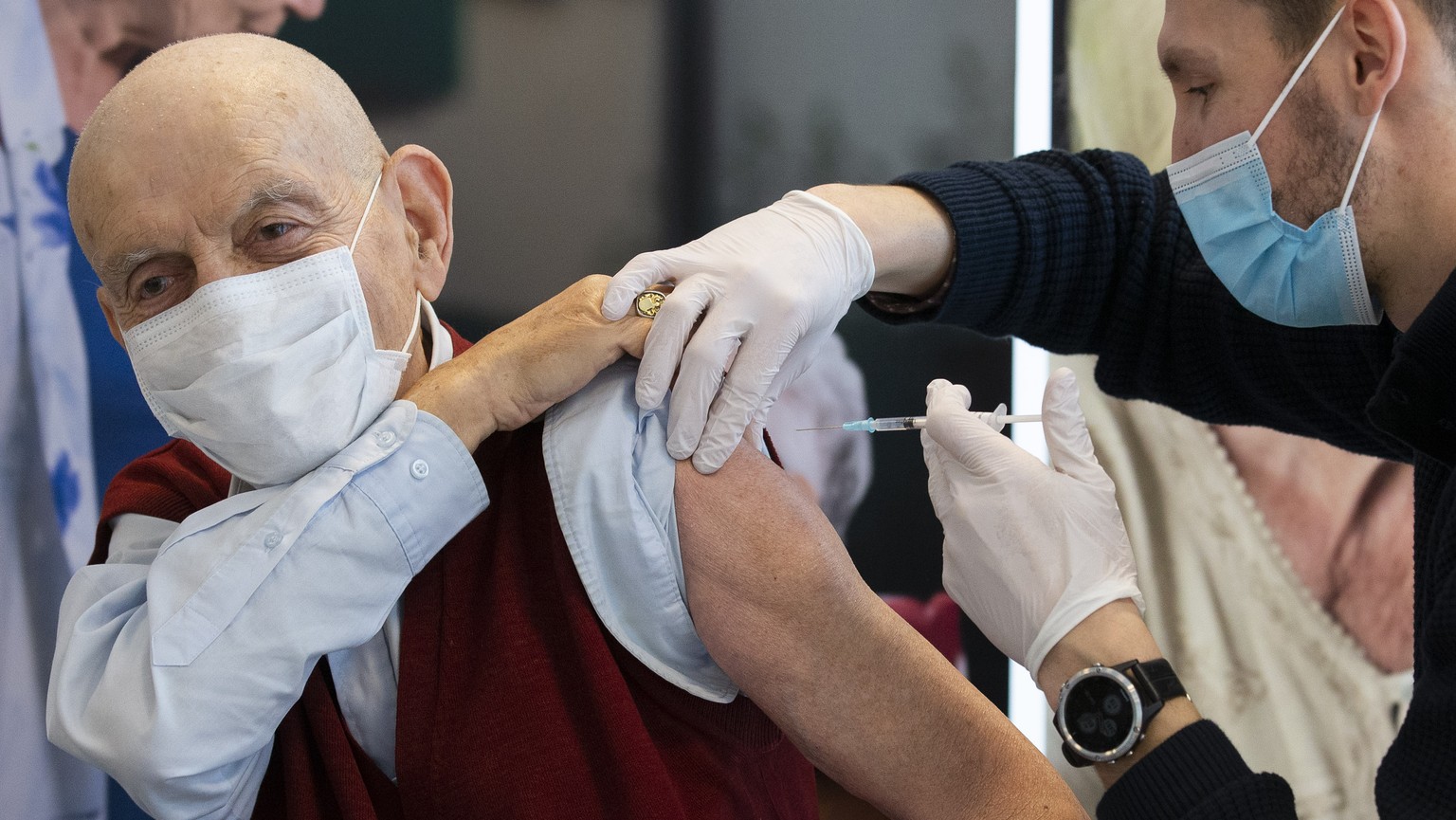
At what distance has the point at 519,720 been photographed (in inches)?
51.5

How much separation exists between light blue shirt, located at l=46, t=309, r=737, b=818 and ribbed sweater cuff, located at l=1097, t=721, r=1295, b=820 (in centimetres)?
50

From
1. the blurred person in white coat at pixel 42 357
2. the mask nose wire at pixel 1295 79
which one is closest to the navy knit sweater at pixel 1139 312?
the mask nose wire at pixel 1295 79

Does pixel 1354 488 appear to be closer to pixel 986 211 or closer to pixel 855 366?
pixel 855 366

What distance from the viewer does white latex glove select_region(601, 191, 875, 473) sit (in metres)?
1.40

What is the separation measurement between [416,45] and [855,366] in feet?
3.86

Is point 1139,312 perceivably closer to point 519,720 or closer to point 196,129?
point 519,720

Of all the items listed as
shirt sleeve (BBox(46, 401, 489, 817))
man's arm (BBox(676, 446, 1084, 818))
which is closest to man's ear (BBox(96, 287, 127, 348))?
shirt sleeve (BBox(46, 401, 489, 817))

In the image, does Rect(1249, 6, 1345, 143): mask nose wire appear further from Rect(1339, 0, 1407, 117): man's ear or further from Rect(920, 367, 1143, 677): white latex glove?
Rect(920, 367, 1143, 677): white latex glove

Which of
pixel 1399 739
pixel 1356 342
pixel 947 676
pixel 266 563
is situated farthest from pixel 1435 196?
pixel 266 563

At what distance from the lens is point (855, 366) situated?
2568mm

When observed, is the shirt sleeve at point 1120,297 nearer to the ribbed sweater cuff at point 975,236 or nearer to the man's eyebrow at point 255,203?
the ribbed sweater cuff at point 975,236

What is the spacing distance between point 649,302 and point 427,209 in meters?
0.37

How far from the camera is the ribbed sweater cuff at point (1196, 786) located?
123 centimetres

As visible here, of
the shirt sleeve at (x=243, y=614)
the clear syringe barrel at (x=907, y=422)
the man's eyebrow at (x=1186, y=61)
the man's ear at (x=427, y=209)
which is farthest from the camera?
the clear syringe barrel at (x=907, y=422)
